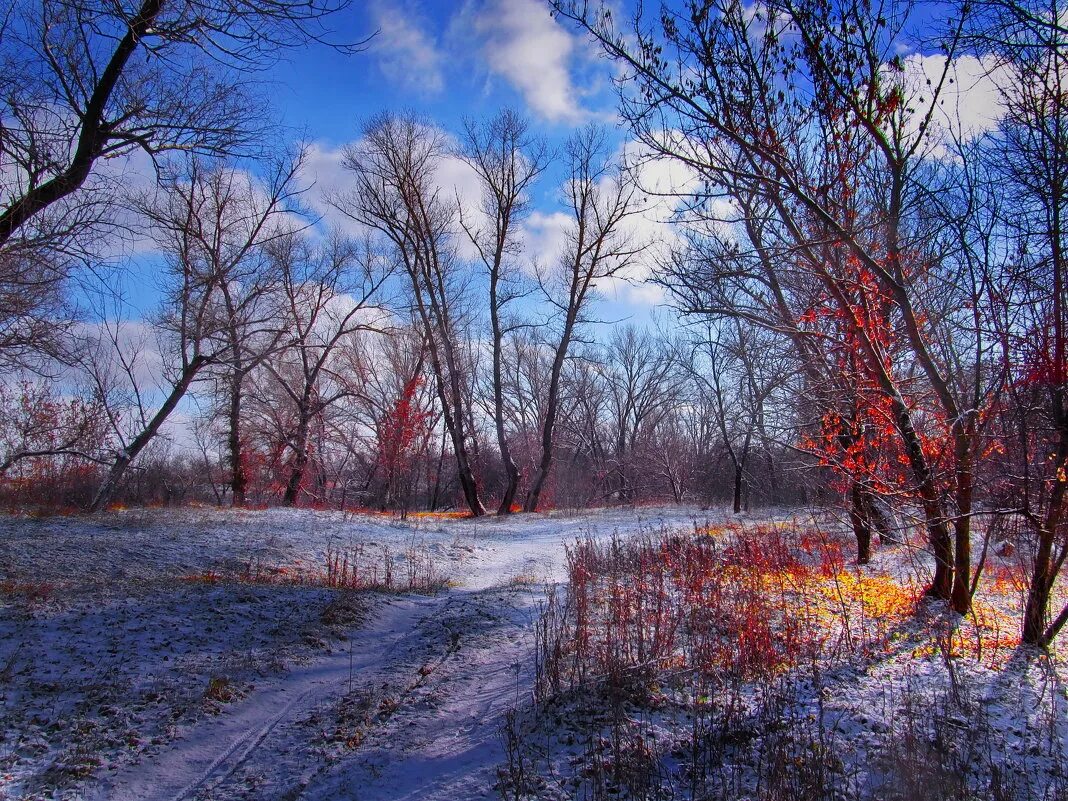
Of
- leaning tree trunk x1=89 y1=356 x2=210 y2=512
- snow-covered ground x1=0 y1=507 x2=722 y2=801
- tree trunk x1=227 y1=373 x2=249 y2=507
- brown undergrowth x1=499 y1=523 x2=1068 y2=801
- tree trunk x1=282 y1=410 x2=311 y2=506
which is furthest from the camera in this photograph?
tree trunk x1=282 y1=410 x2=311 y2=506

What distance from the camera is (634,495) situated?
132ft

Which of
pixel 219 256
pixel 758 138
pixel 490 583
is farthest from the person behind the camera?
pixel 219 256

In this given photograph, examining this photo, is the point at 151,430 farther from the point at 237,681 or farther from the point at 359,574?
the point at 237,681

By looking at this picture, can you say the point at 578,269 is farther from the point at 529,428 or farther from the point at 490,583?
the point at 529,428

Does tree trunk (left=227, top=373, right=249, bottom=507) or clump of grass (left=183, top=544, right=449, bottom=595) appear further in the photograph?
tree trunk (left=227, top=373, right=249, bottom=507)

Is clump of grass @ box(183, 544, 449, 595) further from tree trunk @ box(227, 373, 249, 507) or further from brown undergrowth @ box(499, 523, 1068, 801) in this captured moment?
tree trunk @ box(227, 373, 249, 507)

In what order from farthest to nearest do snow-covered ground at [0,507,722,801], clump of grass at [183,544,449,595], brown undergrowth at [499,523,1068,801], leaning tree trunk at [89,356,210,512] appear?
leaning tree trunk at [89,356,210,512]
clump of grass at [183,544,449,595]
snow-covered ground at [0,507,722,801]
brown undergrowth at [499,523,1068,801]

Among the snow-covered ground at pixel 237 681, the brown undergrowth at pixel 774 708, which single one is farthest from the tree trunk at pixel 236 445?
the brown undergrowth at pixel 774 708

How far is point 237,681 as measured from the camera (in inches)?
185

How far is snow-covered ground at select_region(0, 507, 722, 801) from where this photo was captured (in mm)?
3508

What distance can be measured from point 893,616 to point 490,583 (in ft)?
17.9

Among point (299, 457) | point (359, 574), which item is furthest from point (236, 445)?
point (359, 574)

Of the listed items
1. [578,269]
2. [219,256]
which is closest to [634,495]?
[578,269]

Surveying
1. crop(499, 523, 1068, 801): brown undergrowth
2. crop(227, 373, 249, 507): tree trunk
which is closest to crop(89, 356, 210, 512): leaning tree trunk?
crop(227, 373, 249, 507): tree trunk
